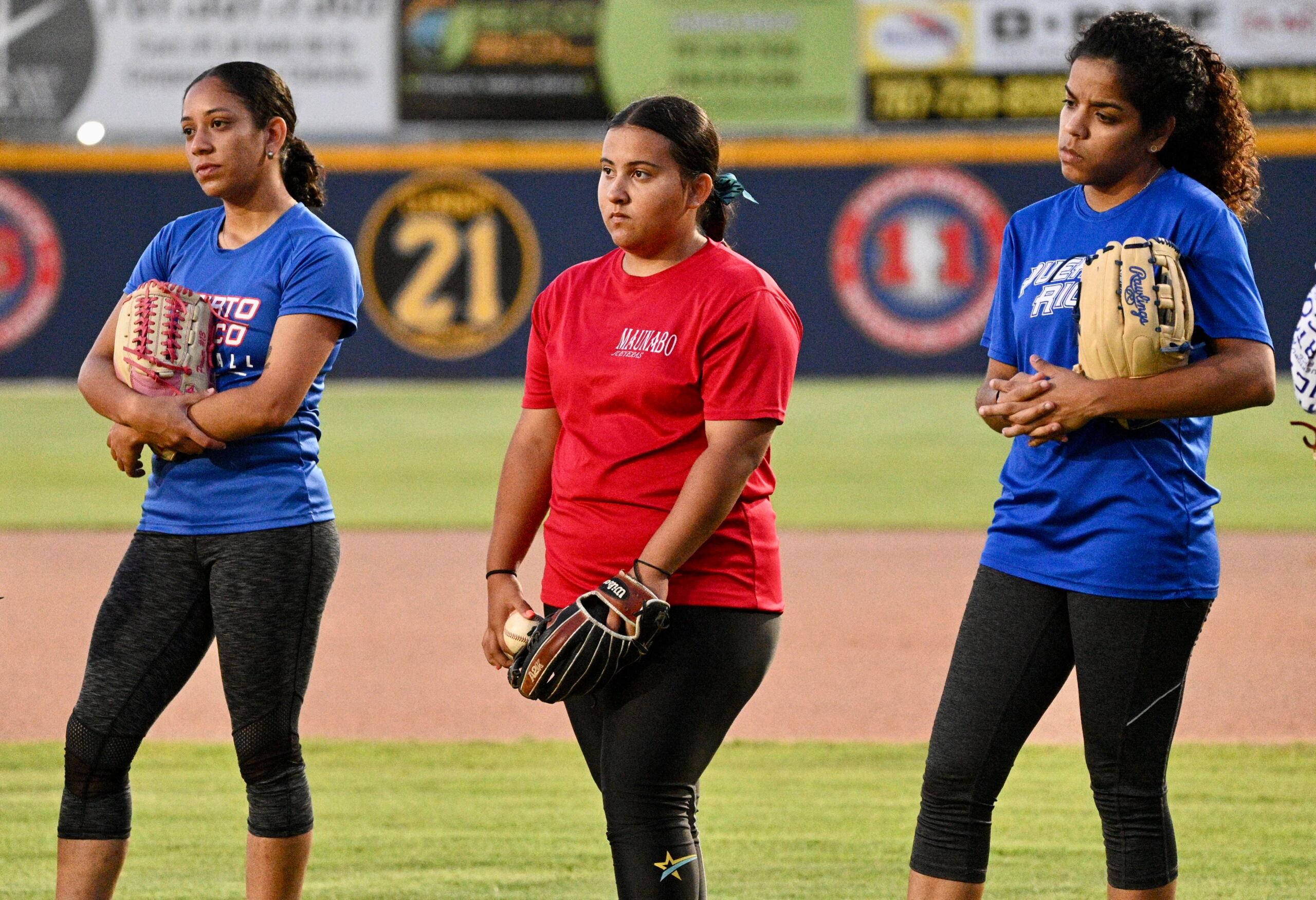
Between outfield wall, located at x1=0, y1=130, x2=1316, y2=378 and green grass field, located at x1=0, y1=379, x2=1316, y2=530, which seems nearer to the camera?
green grass field, located at x1=0, y1=379, x2=1316, y2=530

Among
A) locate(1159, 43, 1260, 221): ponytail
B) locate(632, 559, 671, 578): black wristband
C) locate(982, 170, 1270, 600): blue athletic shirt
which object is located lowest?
locate(632, 559, 671, 578): black wristband

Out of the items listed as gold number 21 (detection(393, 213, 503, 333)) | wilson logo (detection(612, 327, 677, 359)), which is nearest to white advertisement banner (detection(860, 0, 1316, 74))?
gold number 21 (detection(393, 213, 503, 333))

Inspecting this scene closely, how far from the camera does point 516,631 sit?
314cm

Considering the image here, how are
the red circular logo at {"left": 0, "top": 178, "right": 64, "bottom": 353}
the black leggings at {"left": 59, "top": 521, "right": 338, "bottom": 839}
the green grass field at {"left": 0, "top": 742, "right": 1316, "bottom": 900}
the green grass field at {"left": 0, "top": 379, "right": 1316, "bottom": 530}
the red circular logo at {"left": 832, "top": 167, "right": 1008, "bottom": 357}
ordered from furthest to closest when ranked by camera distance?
the red circular logo at {"left": 0, "top": 178, "right": 64, "bottom": 353}, the red circular logo at {"left": 832, "top": 167, "right": 1008, "bottom": 357}, the green grass field at {"left": 0, "top": 379, "right": 1316, "bottom": 530}, the green grass field at {"left": 0, "top": 742, "right": 1316, "bottom": 900}, the black leggings at {"left": 59, "top": 521, "right": 338, "bottom": 839}

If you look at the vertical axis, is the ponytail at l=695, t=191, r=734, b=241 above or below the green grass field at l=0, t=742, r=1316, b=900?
above

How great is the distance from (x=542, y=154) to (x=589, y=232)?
1.09 m

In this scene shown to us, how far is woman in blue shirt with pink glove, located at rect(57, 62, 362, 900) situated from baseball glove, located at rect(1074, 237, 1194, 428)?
150 centimetres

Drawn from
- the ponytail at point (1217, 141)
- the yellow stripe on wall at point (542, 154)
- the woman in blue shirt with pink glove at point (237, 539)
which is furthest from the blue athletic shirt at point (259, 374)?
the yellow stripe on wall at point (542, 154)

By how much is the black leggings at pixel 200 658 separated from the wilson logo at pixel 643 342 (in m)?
0.86

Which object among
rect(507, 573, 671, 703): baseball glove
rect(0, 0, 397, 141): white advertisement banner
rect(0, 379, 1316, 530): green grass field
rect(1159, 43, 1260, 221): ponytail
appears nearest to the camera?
→ rect(507, 573, 671, 703): baseball glove

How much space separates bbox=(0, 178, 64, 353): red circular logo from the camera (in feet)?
66.9

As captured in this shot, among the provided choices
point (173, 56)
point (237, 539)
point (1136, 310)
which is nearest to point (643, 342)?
point (1136, 310)

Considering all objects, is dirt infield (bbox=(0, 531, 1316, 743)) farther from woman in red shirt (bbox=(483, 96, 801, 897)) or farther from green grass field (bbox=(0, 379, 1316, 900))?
woman in red shirt (bbox=(483, 96, 801, 897))

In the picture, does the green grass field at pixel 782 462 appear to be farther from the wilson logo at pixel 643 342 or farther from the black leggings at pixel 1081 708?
the wilson logo at pixel 643 342
